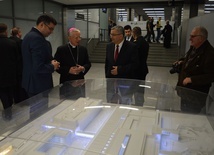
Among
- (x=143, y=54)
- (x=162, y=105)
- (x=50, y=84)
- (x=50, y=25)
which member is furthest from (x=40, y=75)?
(x=143, y=54)

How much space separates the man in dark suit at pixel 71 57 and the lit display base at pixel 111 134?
4.45ft

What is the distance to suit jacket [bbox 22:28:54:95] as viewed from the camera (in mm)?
2256

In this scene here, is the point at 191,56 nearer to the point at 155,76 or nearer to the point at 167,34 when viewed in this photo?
the point at 155,76

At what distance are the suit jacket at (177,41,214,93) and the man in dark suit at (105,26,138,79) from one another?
726 millimetres

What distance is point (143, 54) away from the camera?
383 cm

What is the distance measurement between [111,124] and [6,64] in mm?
2643

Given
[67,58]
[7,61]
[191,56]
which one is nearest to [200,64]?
[191,56]

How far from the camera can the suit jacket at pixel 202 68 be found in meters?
2.35

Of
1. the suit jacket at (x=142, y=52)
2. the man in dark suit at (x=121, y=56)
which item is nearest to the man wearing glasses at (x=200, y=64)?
the man in dark suit at (x=121, y=56)

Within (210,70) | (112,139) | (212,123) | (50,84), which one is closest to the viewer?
(112,139)

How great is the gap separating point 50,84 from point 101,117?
1127mm

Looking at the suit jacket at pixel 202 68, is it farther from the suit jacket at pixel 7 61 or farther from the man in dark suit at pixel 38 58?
the suit jacket at pixel 7 61

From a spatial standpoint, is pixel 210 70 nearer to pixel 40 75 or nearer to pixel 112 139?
pixel 112 139

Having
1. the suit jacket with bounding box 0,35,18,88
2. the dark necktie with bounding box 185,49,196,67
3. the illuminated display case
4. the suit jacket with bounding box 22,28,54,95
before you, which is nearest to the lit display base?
the illuminated display case
